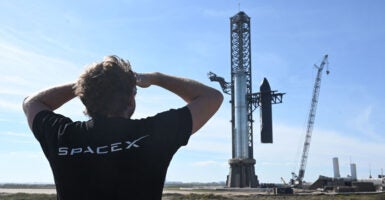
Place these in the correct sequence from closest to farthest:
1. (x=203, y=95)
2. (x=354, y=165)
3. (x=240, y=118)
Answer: (x=203, y=95)
(x=240, y=118)
(x=354, y=165)

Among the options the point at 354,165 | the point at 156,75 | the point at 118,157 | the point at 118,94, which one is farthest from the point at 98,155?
the point at 354,165

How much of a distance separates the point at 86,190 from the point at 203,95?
1.03 meters

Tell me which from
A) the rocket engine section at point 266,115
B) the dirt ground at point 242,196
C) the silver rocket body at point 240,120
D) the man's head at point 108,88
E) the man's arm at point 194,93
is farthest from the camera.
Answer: the rocket engine section at point 266,115

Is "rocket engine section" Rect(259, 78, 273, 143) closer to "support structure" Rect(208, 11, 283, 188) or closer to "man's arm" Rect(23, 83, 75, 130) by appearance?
"support structure" Rect(208, 11, 283, 188)

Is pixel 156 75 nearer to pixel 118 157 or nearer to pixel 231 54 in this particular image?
pixel 118 157

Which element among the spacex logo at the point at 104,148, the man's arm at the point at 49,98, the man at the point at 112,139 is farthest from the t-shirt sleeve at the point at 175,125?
the man's arm at the point at 49,98

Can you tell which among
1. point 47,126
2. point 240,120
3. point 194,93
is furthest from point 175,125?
point 240,120


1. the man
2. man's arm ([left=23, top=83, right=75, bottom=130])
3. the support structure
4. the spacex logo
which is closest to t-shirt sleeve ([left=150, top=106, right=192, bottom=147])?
the man

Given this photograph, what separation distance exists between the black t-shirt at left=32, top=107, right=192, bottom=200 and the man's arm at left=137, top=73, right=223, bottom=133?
194 mm

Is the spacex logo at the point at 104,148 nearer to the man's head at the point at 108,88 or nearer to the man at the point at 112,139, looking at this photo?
the man at the point at 112,139

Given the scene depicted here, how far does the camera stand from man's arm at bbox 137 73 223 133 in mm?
3445

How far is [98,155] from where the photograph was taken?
3041mm

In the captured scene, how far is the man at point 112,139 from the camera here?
3.03 m

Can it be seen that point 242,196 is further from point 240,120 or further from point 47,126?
point 47,126
